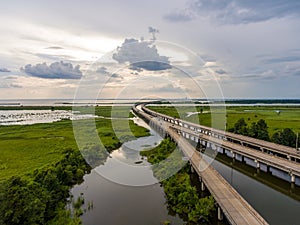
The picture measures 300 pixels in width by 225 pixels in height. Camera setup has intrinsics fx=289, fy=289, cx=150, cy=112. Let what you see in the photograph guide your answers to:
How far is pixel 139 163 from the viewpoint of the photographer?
40.7m

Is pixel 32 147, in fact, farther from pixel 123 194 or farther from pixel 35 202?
pixel 35 202

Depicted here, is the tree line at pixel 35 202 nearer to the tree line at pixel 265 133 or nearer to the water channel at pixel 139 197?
the water channel at pixel 139 197

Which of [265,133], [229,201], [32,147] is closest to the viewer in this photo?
[229,201]

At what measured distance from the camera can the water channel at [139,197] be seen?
2297 centimetres

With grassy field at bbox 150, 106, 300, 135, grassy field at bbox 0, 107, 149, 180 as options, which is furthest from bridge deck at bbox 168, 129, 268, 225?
grassy field at bbox 150, 106, 300, 135

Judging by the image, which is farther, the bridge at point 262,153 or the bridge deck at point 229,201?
the bridge at point 262,153

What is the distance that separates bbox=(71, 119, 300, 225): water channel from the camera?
22969 millimetres

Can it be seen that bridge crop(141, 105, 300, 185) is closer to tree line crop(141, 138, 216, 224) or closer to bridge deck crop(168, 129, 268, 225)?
bridge deck crop(168, 129, 268, 225)

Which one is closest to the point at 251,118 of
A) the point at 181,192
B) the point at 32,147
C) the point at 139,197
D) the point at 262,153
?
the point at 262,153

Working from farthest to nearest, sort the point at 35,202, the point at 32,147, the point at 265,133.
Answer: the point at 265,133
the point at 32,147
the point at 35,202

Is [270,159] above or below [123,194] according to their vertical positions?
above

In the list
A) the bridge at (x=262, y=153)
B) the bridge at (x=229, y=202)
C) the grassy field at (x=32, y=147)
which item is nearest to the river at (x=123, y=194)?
the bridge at (x=229, y=202)

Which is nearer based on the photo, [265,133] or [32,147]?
[32,147]

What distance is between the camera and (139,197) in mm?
27516
